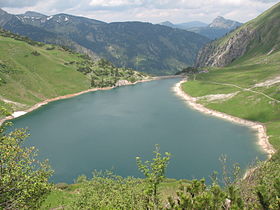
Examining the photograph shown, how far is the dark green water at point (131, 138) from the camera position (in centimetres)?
7981

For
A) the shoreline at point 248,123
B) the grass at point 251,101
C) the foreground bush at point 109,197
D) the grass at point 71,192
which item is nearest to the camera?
the foreground bush at point 109,197

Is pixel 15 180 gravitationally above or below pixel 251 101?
above

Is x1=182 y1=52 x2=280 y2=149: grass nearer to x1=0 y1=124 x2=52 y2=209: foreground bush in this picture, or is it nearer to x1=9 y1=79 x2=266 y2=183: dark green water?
x1=9 y1=79 x2=266 y2=183: dark green water

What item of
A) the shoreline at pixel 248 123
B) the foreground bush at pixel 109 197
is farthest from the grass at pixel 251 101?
the foreground bush at pixel 109 197

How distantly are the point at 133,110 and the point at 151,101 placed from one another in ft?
91.1

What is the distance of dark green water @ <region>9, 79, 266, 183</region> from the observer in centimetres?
7981

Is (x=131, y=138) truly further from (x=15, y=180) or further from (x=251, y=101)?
(x=15, y=180)

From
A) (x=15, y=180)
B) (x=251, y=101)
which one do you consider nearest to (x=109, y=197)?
(x=15, y=180)

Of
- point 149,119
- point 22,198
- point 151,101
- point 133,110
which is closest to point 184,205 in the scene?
point 22,198

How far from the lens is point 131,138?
103250mm

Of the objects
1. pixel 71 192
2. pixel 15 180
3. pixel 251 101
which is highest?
pixel 15 180

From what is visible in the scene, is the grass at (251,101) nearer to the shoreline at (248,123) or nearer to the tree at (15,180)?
the shoreline at (248,123)

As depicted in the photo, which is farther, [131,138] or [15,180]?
[131,138]

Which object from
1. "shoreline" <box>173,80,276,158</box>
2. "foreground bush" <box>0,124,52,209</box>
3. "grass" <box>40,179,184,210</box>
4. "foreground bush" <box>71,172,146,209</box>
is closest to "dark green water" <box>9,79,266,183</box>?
"shoreline" <box>173,80,276,158</box>
